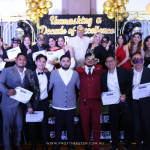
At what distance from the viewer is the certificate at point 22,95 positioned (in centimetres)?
245

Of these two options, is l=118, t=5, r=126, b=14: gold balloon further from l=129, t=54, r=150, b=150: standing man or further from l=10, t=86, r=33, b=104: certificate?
l=10, t=86, r=33, b=104: certificate

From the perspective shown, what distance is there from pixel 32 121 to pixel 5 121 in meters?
0.44

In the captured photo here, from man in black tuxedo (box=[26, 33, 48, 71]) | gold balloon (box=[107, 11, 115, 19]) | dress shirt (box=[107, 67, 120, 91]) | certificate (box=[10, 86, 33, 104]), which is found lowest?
certificate (box=[10, 86, 33, 104])

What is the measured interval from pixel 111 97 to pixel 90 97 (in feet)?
1.04

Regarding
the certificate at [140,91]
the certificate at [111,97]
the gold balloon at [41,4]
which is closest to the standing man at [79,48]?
the certificate at [111,97]

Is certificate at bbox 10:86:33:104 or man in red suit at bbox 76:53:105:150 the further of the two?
man in red suit at bbox 76:53:105:150

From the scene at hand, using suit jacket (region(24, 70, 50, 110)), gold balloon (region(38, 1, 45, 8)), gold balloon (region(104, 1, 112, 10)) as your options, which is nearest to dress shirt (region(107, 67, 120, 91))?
suit jacket (region(24, 70, 50, 110))

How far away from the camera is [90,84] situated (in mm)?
2658

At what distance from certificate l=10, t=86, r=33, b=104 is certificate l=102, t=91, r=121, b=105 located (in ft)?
3.54

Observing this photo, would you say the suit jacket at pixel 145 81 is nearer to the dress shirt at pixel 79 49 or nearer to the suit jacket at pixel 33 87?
the dress shirt at pixel 79 49

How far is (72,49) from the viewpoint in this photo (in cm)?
359

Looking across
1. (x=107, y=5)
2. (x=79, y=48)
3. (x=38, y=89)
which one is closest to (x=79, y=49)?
(x=79, y=48)

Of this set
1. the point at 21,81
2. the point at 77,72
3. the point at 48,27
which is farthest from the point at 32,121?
the point at 48,27

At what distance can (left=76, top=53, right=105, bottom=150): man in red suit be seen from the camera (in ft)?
8.71
